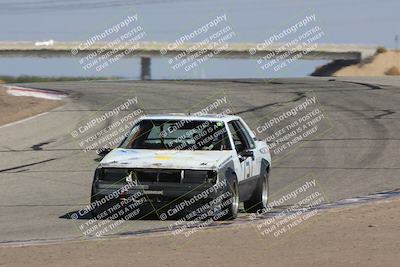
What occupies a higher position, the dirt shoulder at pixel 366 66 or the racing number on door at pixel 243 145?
the racing number on door at pixel 243 145

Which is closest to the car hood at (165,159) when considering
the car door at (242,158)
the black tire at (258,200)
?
the car door at (242,158)

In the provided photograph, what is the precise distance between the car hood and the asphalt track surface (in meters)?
0.73

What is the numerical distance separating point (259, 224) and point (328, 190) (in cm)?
524

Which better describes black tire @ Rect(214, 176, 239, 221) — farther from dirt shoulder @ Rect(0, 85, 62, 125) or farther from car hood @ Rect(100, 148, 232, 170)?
dirt shoulder @ Rect(0, 85, 62, 125)

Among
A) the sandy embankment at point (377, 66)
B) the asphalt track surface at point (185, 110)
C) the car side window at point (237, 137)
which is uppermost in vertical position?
the car side window at point (237, 137)

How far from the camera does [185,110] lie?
94.3ft

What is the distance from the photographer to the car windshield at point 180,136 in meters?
12.5

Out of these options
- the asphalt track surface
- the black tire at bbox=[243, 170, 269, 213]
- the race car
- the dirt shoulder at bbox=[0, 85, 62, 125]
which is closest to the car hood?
the race car

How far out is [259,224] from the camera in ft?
35.3

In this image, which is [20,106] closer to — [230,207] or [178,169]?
[178,169]

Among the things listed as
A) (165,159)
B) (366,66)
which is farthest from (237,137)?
(366,66)

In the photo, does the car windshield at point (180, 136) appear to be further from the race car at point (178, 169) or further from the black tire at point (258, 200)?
the black tire at point (258, 200)

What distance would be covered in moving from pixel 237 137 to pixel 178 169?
5.87 ft

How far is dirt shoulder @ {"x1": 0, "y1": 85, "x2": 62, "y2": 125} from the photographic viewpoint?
26234 millimetres
